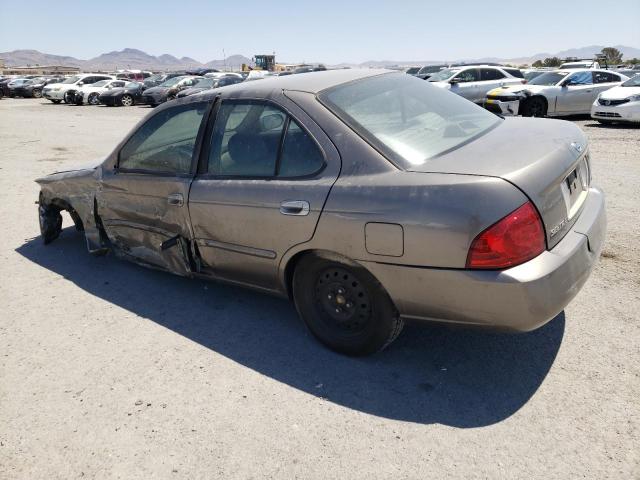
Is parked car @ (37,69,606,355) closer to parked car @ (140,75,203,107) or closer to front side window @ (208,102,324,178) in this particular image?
front side window @ (208,102,324,178)

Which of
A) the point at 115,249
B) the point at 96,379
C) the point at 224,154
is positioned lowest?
the point at 96,379

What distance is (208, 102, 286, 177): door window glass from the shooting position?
310 cm

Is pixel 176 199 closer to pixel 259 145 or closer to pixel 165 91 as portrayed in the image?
pixel 259 145

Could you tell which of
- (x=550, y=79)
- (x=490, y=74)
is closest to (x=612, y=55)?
(x=490, y=74)

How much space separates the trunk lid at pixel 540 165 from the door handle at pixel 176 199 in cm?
175

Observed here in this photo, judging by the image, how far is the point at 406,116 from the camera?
10.1 ft

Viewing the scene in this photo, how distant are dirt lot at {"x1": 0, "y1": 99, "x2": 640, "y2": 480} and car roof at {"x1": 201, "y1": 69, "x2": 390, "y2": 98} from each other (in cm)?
157

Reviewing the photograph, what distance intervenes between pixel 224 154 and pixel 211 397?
1.58m

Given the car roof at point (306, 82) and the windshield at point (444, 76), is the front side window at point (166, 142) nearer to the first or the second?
the car roof at point (306, 82)

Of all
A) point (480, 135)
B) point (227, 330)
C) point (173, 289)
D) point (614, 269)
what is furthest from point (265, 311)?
point (614, 269)

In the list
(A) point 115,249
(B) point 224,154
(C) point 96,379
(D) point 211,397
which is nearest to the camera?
(D) point 211,397

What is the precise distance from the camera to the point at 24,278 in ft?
14.7

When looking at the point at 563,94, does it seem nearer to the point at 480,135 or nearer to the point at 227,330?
the point at 480,135

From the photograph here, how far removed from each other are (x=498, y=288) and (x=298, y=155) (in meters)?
1.36
